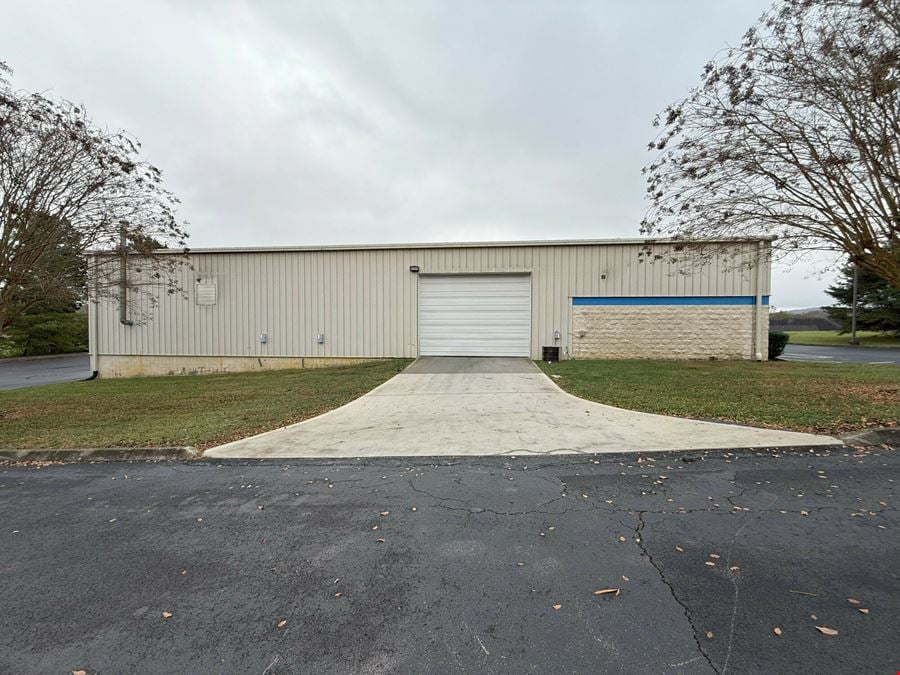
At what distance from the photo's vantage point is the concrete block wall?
585 inches

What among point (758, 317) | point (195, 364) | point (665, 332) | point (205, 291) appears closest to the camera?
point (758, 317)

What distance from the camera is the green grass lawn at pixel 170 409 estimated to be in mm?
6008

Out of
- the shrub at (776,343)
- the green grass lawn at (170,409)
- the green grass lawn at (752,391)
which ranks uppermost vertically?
the shrub at (776,343)

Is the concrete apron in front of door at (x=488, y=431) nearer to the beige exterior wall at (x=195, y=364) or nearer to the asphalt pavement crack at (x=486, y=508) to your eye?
the asphalt pavement crack at (x=486, y=508)

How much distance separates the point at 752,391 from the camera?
27.6 ft

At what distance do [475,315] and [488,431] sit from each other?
9881mm

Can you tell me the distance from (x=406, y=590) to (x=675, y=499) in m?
2.50

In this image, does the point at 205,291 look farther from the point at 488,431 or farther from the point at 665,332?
the point at 665,332

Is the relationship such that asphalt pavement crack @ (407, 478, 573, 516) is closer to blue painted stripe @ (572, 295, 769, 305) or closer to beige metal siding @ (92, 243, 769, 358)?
beige metal siding @ (92, 243, 769, 358)

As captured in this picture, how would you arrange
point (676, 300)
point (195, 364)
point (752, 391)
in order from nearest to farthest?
point (752, 391) < point (676, 300) < point (195, 364)

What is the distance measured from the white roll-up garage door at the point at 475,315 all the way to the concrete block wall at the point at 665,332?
2040 mm

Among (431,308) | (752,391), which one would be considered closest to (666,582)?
(752,391)

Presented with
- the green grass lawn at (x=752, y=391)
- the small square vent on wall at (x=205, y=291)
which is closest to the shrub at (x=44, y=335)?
the small square vent on wall at (x=205, y=291)

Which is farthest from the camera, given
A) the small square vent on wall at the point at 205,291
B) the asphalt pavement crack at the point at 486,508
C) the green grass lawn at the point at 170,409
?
the small square vent on wall at the point at 205,291
